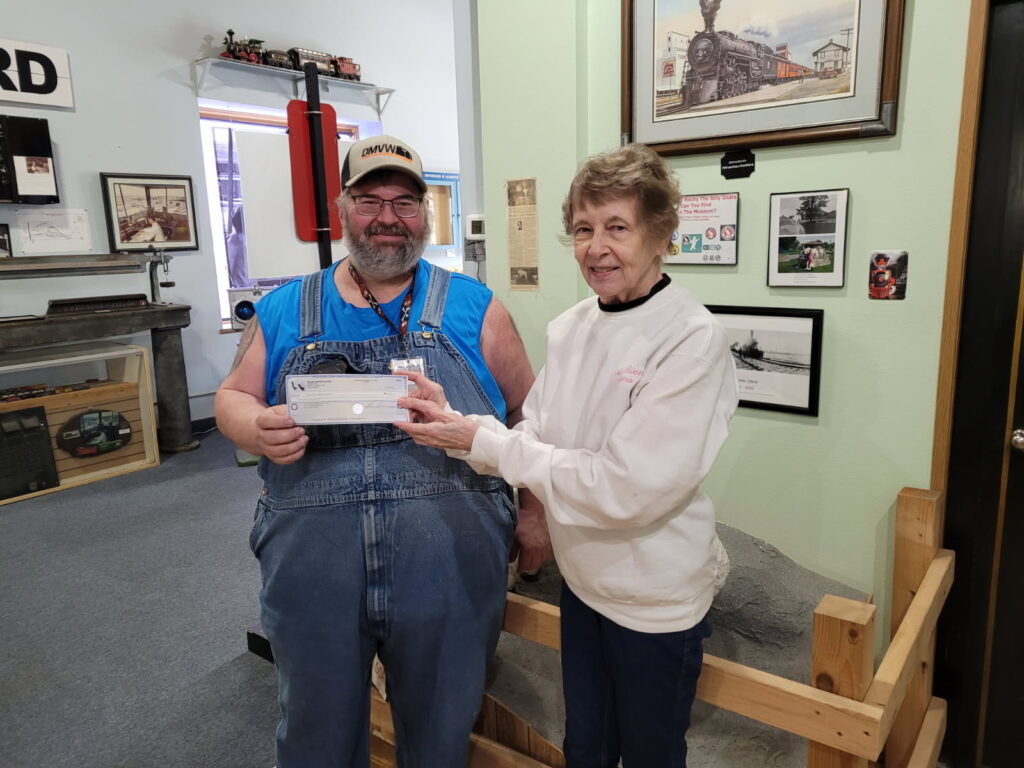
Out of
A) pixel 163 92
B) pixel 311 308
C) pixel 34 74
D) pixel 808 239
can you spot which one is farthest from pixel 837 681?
pixel 163 92

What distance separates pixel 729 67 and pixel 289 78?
4.94m

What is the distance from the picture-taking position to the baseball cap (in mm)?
1393

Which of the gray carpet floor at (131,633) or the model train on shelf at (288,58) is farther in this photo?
the model train on shelf at (288,58)

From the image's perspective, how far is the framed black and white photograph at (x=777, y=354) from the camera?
1.84 m

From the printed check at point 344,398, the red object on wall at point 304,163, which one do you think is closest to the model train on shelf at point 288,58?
the red object on wall at point 304,163

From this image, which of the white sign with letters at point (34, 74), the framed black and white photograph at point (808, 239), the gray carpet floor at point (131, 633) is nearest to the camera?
the framed black and white photograph at point (808, 239)

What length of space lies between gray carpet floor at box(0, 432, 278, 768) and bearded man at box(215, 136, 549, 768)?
3.16 ft

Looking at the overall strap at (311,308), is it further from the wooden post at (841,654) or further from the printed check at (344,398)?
the wooden post at (841,654)

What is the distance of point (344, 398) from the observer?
4.01 feet

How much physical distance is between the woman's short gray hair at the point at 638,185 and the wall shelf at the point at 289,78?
16.6ft

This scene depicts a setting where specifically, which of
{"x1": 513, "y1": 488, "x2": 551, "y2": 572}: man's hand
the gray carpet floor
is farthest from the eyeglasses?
the gray carpet floor

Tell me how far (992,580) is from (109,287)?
525cm

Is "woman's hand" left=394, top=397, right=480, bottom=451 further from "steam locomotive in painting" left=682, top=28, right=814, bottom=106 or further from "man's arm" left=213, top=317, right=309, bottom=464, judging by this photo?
"steam locomotive in painting" left=682, top=28, right=814, bottom=106

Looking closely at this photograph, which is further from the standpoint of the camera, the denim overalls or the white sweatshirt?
the denim overalls
